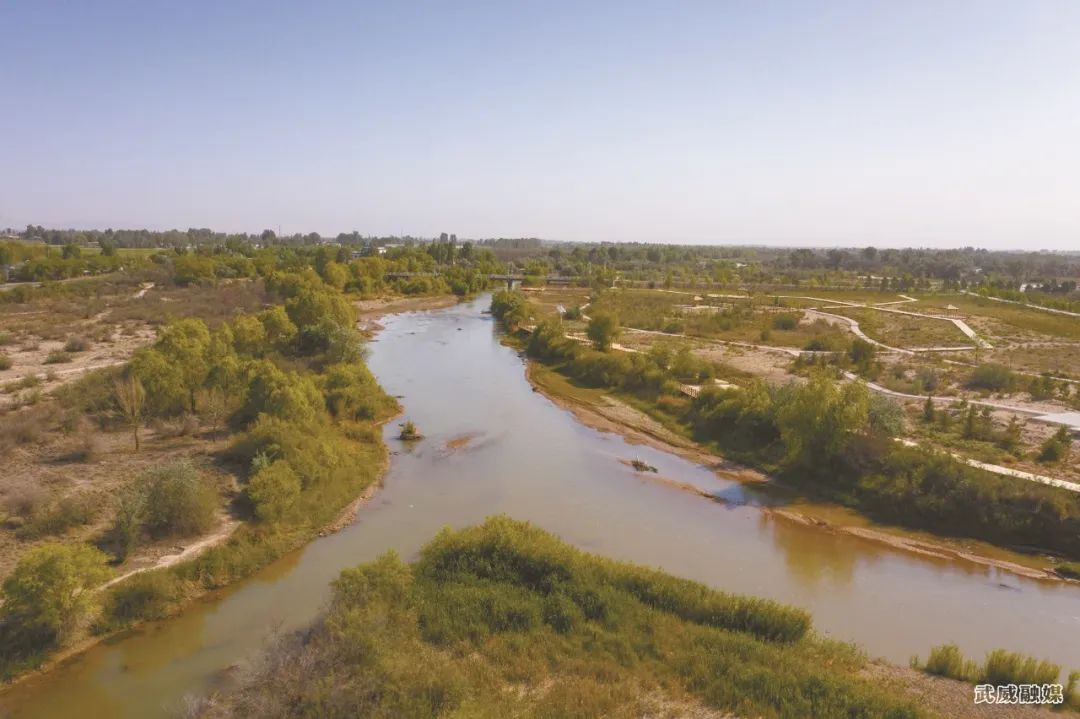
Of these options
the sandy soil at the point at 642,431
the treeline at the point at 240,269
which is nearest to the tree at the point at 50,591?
the sandy soil at the point at 642,431

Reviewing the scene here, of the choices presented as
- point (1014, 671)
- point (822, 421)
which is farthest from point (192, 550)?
point (822, 421)

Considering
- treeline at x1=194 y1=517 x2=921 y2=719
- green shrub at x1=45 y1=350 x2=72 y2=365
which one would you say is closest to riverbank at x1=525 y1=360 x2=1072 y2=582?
treeline at x1=194 y1=517 x2=921 y2=719

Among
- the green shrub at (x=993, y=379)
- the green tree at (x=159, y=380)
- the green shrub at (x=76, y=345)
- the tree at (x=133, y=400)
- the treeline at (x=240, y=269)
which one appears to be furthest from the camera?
the treeline at (x=240, y=269)

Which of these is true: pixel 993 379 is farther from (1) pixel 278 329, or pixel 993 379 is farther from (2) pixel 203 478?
(1) pixel 278 329

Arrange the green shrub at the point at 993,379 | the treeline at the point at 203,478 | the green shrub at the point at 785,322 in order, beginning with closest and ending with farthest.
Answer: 1. the treeline at the point at 203,478
2. the green shrub at the point at 993,379
3. the green shrub at the point at 785,322

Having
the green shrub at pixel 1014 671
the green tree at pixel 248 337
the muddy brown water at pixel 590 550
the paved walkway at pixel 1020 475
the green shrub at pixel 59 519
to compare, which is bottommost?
the muddy brown water at pixel 590 550

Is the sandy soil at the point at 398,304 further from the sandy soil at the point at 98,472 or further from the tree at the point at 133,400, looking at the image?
the sandy soil at the point at 98,472

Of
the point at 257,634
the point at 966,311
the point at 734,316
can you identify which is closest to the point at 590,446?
the point at 257,634
